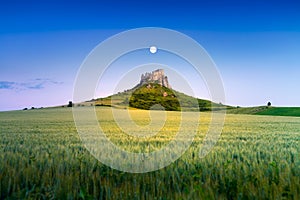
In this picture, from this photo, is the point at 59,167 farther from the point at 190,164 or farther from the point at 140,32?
the point at 140,32

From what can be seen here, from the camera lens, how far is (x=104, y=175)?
582 centimetres

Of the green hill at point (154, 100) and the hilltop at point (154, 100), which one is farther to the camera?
the green hill at point (154, 100)

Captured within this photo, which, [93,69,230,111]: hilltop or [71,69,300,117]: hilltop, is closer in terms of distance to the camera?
[71,69,300,117]: hilltop

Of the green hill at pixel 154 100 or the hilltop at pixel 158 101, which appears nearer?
the hilltop at pixel 158 101

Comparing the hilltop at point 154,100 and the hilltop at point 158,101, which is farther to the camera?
the hilltop at point 154,100

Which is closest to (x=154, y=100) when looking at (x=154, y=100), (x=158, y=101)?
(x=154, y=100)

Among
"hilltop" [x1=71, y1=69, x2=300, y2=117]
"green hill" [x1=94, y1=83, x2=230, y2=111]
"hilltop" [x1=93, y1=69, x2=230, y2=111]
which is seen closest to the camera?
"hilltop" [x1=71, y1=69, x2=300, y2=117]

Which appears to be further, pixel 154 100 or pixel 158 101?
pixel 158 101

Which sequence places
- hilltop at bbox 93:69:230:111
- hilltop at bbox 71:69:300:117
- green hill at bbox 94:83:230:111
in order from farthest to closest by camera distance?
1. green hill at bbox 94:83:230:111
2. hilltop at bbox 93:69:230:111
3. hilltop at bbox 71:69:300:117

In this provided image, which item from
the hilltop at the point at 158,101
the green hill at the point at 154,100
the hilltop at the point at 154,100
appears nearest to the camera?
the hilltop at the point at 158,101

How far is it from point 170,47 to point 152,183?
7.17 m

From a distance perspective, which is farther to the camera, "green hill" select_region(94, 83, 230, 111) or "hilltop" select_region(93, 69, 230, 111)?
"green hill" select_region(94, 83, 230, 111)

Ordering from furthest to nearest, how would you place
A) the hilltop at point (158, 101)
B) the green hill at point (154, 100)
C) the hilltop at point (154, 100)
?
the green hill at point (154, 100)
the hilltop at point (154, 100)
the hilltop at point (158, 101)

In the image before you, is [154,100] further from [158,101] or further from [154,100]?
[158,101]
